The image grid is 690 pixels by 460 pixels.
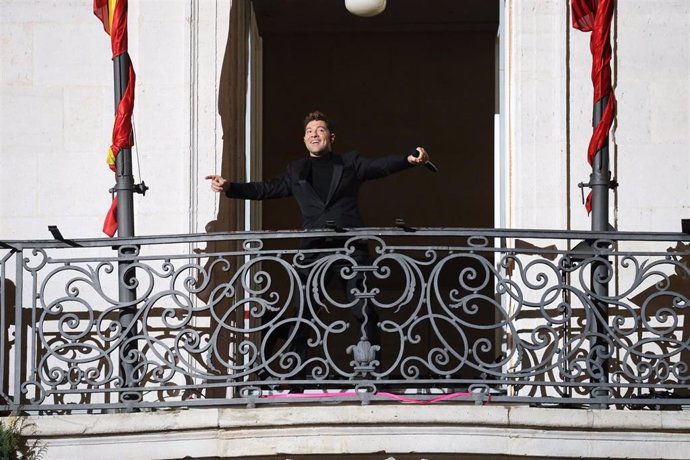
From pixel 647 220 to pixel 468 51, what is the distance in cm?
576

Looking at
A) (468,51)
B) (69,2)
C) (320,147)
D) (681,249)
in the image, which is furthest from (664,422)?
(468,51)

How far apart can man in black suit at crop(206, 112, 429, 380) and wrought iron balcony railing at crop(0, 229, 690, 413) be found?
0.14m

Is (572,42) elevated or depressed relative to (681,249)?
elevated

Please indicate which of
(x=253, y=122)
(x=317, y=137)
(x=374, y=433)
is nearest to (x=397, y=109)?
(x=253, y=122)

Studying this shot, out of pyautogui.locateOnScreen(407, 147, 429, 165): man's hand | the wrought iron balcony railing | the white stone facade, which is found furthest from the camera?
the white stone facade

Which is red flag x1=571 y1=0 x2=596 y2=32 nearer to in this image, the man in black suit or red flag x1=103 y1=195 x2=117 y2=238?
the man in black suit

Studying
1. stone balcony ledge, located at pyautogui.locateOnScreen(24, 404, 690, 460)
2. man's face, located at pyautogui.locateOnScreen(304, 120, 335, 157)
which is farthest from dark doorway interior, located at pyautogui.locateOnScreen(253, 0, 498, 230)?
stone balcony ledge, located at pyautogui.locateOnScreen(24, 404, 690, 460)

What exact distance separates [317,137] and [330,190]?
324 mm

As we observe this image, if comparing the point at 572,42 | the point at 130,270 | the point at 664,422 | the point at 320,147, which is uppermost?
the point at 572,42

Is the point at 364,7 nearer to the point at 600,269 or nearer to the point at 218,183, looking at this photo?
the point at 218,183

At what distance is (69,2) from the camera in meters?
10.4

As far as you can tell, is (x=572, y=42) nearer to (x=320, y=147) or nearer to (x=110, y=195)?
(x=320, y=147)

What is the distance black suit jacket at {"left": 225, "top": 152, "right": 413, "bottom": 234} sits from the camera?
9586 millimetres

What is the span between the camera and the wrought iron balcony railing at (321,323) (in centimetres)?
891
